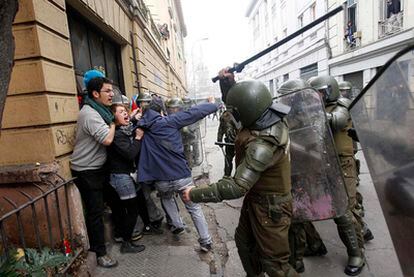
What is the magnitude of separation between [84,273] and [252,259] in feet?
4.97

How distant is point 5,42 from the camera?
1447 mm

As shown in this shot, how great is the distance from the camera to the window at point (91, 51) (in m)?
4.18

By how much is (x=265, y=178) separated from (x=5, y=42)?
5.63 ft

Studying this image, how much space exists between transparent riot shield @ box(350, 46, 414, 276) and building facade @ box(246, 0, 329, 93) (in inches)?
635

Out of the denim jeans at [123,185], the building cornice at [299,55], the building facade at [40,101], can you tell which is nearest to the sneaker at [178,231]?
the denim jeans at [123,185]

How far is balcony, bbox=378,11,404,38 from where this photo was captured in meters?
Result: 10.6

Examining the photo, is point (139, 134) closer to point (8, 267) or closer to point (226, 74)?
point (226, 74)

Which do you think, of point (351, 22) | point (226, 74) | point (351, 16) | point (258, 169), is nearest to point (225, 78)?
point (226, 74)

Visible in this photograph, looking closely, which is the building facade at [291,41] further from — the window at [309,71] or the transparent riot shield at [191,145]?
the transparent riot shield at [191,145]

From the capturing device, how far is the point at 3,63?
1.44 m

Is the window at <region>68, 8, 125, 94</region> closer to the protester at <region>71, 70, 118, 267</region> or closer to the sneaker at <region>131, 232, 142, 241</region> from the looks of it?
the protester at <region>71, 70, 118, 267</region>

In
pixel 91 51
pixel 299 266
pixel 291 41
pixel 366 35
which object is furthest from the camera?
pixel 291 41

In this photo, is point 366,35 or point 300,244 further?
point 366,35

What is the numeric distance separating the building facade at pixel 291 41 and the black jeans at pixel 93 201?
613 inches
